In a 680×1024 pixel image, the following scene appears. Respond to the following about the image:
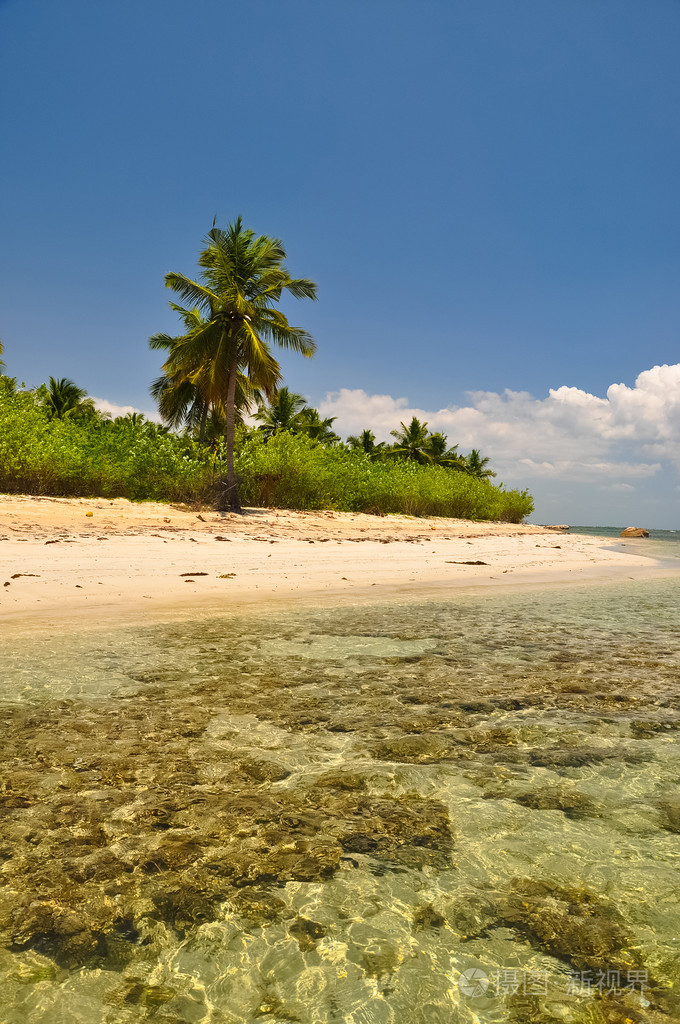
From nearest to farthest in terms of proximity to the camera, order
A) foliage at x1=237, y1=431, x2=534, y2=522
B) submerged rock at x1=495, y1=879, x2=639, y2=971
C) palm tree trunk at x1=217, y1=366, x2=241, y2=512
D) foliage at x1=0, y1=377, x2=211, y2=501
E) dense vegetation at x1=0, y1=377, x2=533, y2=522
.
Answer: submerged rock at x1=495, y1=879, x2=639, y2=971
foliage at x1=0, y1=377, x2=211, y2=501
dense vegetation at x1=0, y1=377, x2=533, y2=522
palm tree trunk at x1=217, y1=366, x2=241, y2=512
foliage at x1=237, y1=431, x2=534, y2=522

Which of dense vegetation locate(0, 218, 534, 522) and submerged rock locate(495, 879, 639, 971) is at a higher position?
dense vegetation locate(0, 218, 534, 522)

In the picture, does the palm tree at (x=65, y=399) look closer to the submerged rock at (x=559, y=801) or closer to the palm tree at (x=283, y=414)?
the palm tree at (x=283, y=414)

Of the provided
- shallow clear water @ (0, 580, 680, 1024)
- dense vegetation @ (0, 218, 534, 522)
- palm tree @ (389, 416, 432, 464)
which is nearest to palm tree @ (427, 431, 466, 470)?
palm tree @ (389, 416, 432, 464)

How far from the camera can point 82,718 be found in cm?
291

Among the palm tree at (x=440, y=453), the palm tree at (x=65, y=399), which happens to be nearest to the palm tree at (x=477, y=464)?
the palm tree at (x=440, y=453)

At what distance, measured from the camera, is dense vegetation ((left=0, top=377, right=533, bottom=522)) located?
18094 millimetres

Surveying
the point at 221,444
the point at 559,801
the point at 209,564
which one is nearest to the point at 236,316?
the point at 221,444

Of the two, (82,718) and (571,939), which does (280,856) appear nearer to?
(571,939)

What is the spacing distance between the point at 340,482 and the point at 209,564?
50.7 feet

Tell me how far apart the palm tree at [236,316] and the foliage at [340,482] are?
2531 mm

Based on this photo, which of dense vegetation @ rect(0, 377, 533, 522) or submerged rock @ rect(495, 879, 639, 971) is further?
dense vegetation @ rect(0, 377, 533, 522)

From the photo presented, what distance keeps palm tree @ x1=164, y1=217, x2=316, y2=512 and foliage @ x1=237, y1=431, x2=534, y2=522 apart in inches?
99.7

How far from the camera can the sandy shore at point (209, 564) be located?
248 inches

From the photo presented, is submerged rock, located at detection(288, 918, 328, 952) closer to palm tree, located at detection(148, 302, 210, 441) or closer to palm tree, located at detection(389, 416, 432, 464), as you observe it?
palm tree, located at detection(148, 302, 210, 441)
